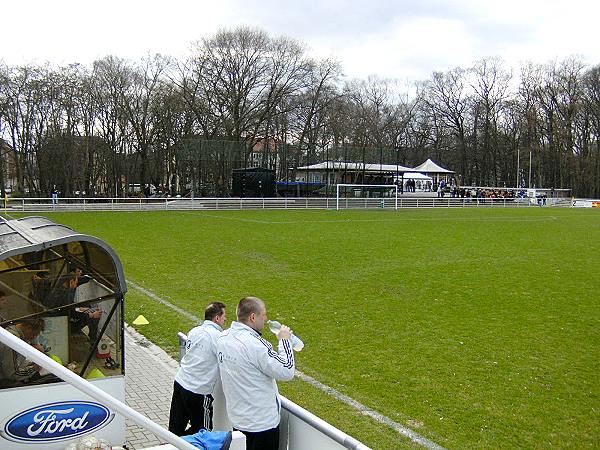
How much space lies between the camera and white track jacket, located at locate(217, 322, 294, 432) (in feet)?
13.1

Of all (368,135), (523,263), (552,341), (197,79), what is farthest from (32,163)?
(552,341)

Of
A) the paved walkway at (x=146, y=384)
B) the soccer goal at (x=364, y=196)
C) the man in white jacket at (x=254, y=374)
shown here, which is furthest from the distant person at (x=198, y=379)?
the soccer goal at (x=364, y=196)

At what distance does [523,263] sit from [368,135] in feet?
203

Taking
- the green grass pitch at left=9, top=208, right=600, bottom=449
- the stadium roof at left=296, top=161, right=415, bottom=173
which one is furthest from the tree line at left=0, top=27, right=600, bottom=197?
the green grass pitch at left=9, top=208, right=600, bottom=449

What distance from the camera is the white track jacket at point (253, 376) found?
13.1 ft

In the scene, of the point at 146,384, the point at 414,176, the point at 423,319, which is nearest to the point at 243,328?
the point at 146,384

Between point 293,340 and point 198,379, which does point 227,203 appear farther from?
point 293,340

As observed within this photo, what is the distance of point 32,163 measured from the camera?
59.6 meters

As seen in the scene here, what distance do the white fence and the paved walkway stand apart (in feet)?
120

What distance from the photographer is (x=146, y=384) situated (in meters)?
7.36

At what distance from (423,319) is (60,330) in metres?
7.06

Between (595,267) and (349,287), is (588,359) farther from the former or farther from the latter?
(595,267)

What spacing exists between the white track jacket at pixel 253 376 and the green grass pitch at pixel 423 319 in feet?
6.53

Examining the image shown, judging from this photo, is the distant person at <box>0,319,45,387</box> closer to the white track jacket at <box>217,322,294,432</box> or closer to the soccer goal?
the white track jacket at <box>217,322,294,432</box>
